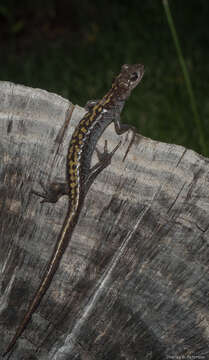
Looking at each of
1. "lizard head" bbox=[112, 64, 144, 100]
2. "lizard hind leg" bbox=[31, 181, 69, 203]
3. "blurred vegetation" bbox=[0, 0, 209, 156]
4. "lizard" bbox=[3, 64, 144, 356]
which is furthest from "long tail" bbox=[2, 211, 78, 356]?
"blurred vegetation" bbox=[0, 0, 209, 156]

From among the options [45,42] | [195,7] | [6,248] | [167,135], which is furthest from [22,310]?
[45,42]

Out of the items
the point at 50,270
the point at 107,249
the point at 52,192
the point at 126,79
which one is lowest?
the point at 50,270

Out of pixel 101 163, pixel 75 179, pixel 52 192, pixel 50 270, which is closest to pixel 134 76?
pixel 75 179

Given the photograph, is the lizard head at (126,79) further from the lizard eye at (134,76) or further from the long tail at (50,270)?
the long tail at (50,270)

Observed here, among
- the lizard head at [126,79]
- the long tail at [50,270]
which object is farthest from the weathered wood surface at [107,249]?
the lizard head at [126,79]

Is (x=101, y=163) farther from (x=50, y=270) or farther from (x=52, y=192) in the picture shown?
(x=50, y=270)

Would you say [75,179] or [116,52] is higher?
[116,52]

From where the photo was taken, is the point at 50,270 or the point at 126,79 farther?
the point at 126,79
